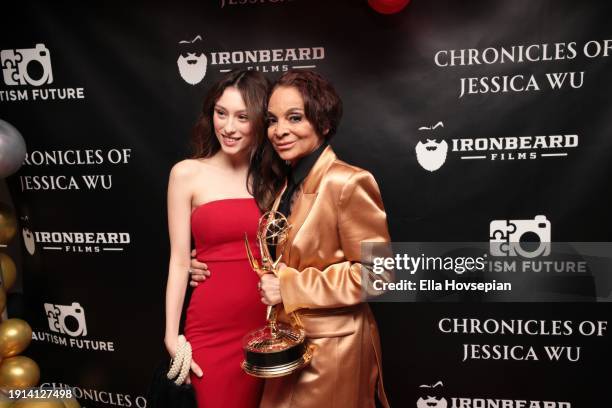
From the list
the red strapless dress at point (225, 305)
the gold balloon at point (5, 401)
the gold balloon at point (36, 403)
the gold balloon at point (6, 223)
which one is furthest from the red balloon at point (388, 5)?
the gold balloon at point (5, 401)

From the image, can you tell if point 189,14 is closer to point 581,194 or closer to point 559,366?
point 581,194

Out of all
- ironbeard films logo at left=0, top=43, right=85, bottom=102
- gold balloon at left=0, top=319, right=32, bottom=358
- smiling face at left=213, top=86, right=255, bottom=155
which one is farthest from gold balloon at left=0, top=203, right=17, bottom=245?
smiling face at left=213, top=86, right=255, bottom=155

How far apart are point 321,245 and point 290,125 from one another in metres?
0.44

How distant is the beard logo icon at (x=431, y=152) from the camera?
249 centimetres

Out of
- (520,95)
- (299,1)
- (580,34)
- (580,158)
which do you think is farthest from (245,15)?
(580,158)

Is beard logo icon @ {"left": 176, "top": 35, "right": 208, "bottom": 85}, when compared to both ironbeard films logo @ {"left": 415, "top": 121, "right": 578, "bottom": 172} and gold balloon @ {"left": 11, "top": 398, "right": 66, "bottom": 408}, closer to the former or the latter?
ironbeard films logo @ {"left": 415, "top": 121, "right": 578, "bottom": 172}

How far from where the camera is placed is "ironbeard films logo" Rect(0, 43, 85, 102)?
2746 millimetres

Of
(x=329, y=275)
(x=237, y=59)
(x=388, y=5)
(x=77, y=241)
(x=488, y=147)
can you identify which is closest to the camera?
(x=329, y=275)

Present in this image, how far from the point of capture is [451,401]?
270 cm

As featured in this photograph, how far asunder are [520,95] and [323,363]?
1.55 m

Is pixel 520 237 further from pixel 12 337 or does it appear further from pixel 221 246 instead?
pixel 12 337

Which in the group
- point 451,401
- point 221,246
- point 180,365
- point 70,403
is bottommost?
point 451,401

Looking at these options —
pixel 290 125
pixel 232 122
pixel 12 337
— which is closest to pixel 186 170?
pixel 232 122
